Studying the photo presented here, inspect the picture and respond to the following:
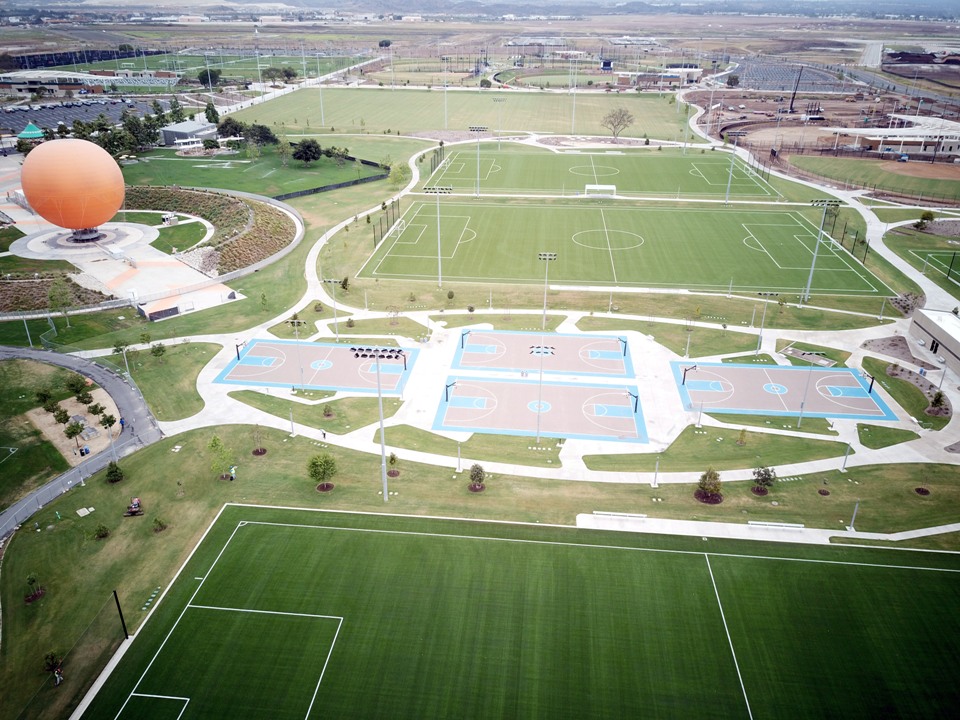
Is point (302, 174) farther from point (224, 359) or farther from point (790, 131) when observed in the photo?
point (790, 131)

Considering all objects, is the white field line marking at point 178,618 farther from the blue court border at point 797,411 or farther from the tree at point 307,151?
the tree at point 307,151

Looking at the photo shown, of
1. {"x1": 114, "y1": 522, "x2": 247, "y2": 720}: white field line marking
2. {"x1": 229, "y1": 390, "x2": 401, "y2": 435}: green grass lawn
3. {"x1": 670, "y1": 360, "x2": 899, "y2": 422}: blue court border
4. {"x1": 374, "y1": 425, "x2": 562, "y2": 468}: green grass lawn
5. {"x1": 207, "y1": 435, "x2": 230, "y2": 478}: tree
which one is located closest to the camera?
{"x1": 114, "y1": 522, "x2": 247, "y2": 720}: white field line marking

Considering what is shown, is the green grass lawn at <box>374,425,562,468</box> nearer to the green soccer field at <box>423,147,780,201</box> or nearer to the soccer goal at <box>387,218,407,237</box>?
the soccer goal at <box>387,218,407,237</box>

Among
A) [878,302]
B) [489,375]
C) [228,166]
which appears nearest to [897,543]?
[489,375]

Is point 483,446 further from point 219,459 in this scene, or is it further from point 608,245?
point 608,245

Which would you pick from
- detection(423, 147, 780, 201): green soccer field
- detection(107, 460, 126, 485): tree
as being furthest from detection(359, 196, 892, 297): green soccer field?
detection(107, 460, 126, 485): tree

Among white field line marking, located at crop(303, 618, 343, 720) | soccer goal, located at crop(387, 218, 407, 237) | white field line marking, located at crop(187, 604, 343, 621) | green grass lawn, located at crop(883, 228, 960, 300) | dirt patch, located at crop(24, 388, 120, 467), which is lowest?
white field line marking, located at crop(303, 618, 343, 720)
